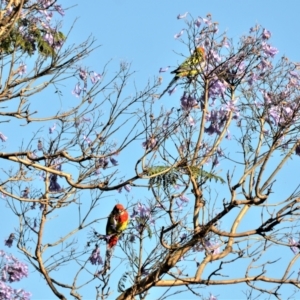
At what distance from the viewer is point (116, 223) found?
24.8 ft

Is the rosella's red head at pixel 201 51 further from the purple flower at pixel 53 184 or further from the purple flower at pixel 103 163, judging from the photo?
the purple flower at pixel 53 184

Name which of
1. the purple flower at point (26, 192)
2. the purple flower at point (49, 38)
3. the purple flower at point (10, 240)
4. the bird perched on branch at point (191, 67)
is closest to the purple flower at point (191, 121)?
the bird perched on branch at point (191, 67)

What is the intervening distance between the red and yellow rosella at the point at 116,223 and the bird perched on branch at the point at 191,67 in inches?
49.7

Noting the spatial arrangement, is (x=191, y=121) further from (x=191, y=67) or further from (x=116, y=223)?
(x=116, y=223)

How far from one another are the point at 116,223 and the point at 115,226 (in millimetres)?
33

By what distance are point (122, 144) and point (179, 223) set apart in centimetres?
103

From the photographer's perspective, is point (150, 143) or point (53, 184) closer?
point (150, 143)

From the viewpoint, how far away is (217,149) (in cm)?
738

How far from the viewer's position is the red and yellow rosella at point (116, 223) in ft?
24.1

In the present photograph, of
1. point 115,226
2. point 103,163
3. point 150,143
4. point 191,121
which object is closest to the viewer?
point 150,143

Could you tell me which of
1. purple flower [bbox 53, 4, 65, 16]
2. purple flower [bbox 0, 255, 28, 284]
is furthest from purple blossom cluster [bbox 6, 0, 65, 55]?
purple flower [bbox 0, 255, 28, 284]

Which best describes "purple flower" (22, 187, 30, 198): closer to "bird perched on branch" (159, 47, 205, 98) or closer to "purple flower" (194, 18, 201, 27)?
"bird perched on branch" (159, 47, 205, 98)

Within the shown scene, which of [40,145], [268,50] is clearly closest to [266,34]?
[268,50]

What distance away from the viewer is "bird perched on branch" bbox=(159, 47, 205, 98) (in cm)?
727
